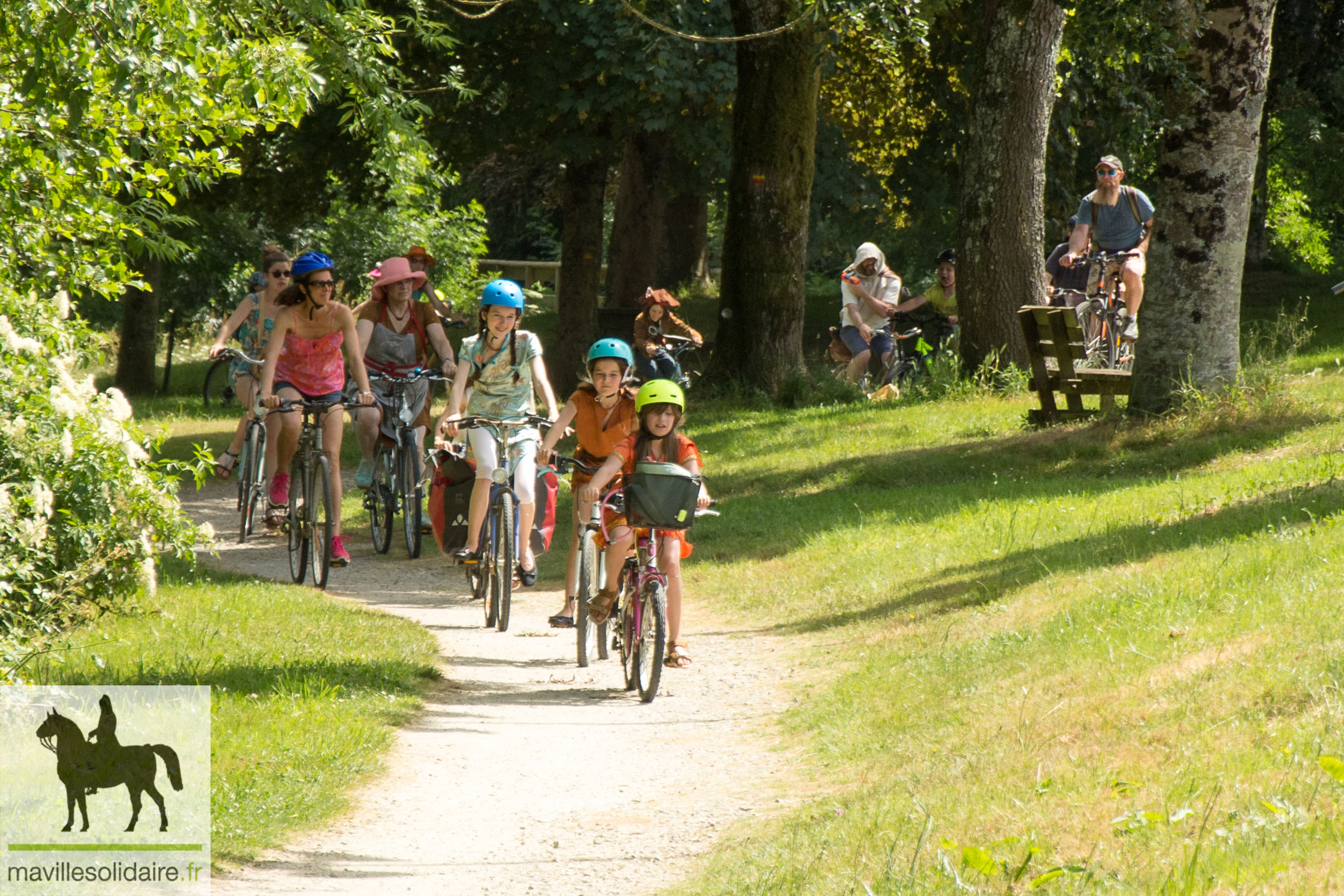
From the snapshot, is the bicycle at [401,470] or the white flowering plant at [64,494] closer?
the white flowering plant at [64,494]

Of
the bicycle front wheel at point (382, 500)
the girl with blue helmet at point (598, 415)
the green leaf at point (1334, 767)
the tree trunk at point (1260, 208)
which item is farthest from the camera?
the tree trunk at point (1260, 208)

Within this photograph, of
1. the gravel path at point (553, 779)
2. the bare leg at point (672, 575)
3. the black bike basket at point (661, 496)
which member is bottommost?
the gravel path at point (553, 779)

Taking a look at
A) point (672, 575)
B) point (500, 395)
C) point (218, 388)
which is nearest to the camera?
point (672, 575)

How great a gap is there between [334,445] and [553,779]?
193 inches

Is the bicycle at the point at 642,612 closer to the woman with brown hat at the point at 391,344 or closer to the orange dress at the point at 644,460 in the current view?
the orange dress at the point at 644,460

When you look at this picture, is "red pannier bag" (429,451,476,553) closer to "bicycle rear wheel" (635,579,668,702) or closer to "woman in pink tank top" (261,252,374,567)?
"woman in pink tank top" (261,252,374,567)

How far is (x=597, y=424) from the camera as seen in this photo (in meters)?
9.01

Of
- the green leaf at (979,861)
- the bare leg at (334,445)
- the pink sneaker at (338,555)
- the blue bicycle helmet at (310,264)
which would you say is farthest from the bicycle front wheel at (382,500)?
the green leaf at (979,861)

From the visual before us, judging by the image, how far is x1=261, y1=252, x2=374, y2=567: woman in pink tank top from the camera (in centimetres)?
1061

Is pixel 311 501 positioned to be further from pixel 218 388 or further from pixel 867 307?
pixel 218 388

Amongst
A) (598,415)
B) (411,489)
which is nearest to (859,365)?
(411,489)

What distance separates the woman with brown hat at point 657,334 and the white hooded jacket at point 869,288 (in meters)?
3.02

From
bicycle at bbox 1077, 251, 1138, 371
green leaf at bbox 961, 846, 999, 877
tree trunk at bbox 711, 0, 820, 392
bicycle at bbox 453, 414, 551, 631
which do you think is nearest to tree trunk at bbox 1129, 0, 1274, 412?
bicycle at bbox 1077, 251, 1138, 371

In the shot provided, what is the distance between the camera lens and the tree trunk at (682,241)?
31484 mm
